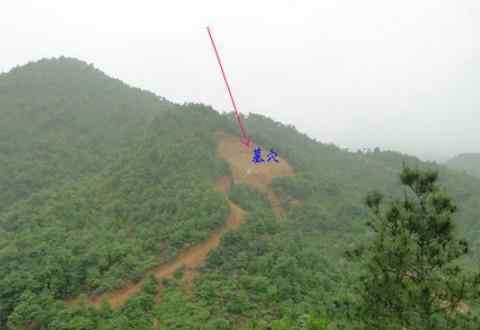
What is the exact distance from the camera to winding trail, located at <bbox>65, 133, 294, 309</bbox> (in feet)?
69.4

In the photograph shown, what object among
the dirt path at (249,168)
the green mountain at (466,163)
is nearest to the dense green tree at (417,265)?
the dirt path at (249,168)

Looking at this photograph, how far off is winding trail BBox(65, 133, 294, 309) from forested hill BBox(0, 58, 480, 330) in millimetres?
460

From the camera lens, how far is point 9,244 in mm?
25219

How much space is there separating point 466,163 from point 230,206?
97058 mm

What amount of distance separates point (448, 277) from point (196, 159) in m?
28.2

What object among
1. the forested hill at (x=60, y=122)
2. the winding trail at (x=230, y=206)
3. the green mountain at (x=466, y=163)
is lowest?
the green mountain at (x=466, y=163)

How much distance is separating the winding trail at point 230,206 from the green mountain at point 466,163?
72422 millimetres

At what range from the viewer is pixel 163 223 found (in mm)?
26188

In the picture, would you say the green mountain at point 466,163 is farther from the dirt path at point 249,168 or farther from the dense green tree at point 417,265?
the dense green tree at point 417,265

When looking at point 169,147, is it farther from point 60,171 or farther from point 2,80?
point 2,80

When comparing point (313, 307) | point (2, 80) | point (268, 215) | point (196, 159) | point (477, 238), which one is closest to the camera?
point (313, 307)

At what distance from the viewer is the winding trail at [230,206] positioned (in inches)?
833

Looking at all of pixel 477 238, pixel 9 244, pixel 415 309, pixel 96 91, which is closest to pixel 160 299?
pixel 9 244

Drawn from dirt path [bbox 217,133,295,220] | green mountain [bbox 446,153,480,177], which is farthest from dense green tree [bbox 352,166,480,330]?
green mountain [bbox 446,153,480,177]
